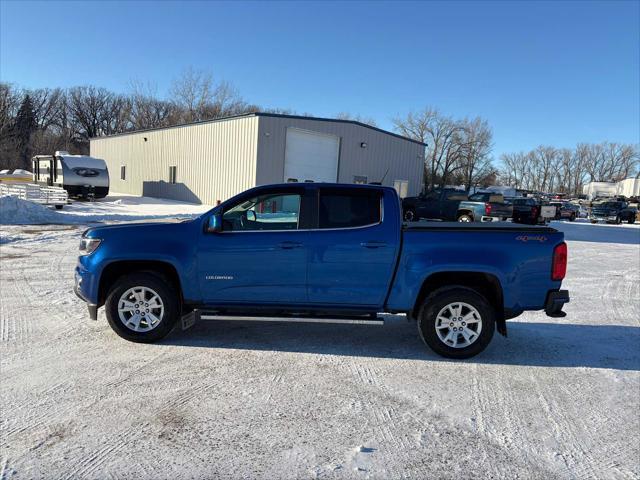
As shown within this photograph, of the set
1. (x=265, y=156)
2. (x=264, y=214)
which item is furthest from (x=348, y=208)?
(x=265, y=156)

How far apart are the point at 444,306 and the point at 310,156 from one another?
21.7 meters

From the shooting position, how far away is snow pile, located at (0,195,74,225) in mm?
16078

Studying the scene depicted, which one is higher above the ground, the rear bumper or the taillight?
the taillight

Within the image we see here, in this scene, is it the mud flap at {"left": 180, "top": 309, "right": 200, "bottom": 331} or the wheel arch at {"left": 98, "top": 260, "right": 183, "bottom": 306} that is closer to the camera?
the wheel arch at {"left": 98, "top": 260, "right": 183, "bottom": 306}

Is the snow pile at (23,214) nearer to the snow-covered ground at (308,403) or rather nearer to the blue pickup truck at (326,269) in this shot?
the snow-covered ground at (308,403)

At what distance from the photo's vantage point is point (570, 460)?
300cm

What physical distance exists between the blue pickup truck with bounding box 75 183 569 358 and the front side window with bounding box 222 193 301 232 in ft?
0.04

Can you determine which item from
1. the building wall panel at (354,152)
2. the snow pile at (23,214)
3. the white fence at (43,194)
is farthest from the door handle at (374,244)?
the white fence at (43,194)

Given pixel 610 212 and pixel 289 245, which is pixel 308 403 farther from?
pixel 610 212

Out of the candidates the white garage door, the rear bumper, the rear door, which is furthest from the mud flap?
the white garage door

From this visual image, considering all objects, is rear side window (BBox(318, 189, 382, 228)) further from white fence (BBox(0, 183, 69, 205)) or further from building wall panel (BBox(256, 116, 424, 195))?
white fence (BBox(0, 183, 69, 205))

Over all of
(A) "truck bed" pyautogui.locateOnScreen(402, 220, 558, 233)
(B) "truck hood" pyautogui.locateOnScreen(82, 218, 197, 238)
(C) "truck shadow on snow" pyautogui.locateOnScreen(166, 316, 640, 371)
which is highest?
(A) "truck bed" pyautogui.locateOnScreen(402, 220, 558, 233)

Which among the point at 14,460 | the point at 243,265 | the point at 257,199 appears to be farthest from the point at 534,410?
the point at 14,460

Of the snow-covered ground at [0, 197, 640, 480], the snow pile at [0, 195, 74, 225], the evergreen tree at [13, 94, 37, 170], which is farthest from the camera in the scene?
the evergreen tree at [13, 94, 37, 170]
